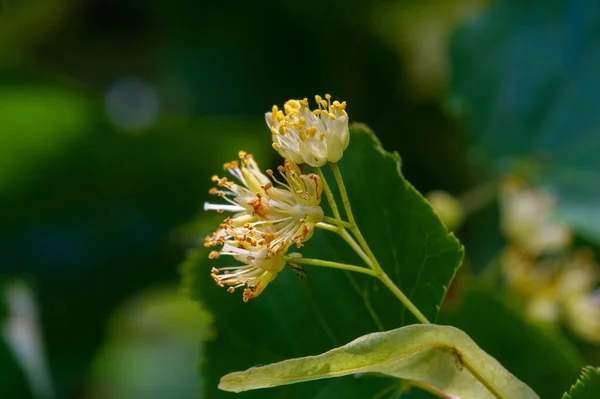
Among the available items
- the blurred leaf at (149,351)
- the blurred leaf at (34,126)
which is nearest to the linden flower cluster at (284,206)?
the blurred leaf at (34,126)

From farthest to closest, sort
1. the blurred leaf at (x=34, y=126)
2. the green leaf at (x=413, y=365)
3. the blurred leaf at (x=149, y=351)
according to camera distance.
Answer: the blurred leaf at (x=149, y=351), the blurred leaf at (x=34, y=126), the green leaf at (x=413, y=365)

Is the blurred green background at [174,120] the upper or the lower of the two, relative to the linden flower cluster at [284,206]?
lower

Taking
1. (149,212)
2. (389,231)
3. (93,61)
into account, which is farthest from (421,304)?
(93,61)

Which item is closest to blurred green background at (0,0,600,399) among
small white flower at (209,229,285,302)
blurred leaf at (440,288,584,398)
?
small white flower at (209,229,285,302)

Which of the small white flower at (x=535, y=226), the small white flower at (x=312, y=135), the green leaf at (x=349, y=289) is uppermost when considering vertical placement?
the small white flower at (x=312, y=135)

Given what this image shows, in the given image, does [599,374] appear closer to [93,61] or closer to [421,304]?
[421,304]

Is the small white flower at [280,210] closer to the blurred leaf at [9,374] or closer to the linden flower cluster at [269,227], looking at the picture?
the linden flower cluster at [269,227]
